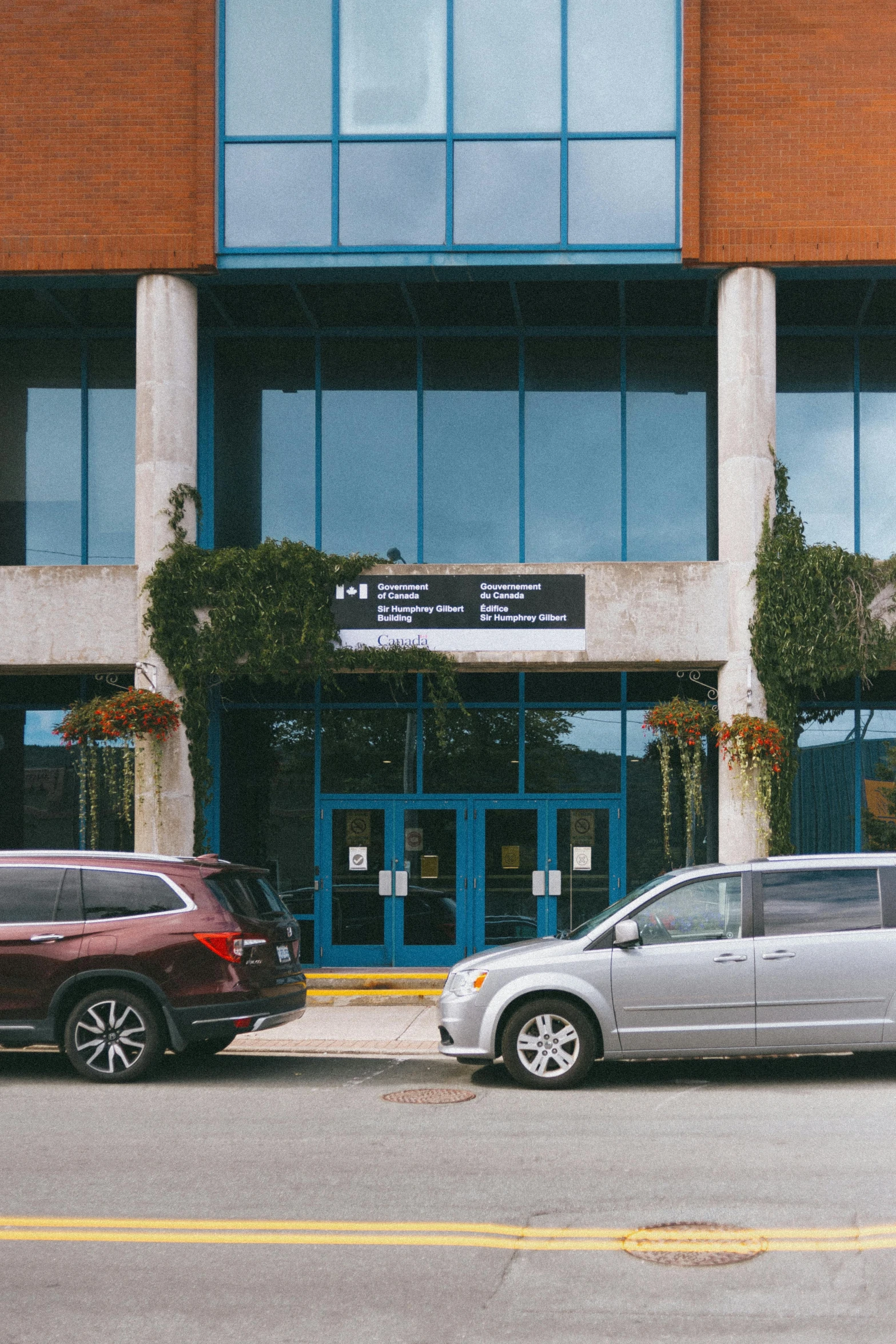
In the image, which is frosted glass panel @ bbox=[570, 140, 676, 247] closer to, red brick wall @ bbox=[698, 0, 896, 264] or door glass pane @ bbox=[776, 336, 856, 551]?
red brick wall @ bbox=[698, 0, 896, 264]

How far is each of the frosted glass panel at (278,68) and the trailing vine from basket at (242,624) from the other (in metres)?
4.75

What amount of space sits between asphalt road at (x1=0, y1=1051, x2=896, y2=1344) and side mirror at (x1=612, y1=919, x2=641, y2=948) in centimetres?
103

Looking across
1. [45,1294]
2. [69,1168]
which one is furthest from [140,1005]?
[45,1294]

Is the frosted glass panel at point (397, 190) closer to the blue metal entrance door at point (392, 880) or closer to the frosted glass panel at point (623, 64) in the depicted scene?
the frosted glass panel at point (623, 64)

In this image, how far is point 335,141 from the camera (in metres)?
16.3

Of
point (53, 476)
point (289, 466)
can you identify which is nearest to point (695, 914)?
point (289, 466)

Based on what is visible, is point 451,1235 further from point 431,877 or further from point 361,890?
point 361,890

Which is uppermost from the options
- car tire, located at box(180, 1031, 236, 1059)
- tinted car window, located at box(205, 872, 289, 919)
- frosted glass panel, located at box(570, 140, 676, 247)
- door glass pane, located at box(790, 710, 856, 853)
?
frosted glass panel, located at box(570, 140, 676, 247)

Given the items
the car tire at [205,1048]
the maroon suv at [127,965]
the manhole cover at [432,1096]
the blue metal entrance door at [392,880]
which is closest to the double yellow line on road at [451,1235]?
the manhole cover at [432,1096]

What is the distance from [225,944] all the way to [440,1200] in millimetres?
3958

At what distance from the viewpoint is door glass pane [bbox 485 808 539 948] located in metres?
17.9

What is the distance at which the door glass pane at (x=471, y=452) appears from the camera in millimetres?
18281

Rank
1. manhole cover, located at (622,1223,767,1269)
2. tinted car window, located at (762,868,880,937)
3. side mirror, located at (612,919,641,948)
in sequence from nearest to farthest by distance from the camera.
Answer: manhole cover, located at (622,1223,767,1269) < side mirror, located at (612,919,641,948) < tinted car window, located at (762,868,880,937)

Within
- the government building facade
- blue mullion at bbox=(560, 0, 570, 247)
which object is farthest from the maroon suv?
blue mullion at bbox=(560, 0, 570, 247)
